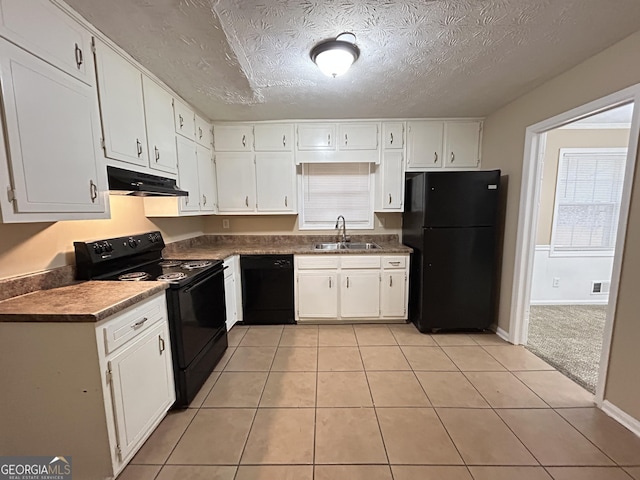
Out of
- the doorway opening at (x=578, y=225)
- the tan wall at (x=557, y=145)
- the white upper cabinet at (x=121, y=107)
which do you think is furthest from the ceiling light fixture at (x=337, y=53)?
the tan wall at (x=557, y=145)

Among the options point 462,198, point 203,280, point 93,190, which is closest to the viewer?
point 93,190

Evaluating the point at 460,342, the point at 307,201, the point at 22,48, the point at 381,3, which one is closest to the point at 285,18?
the point at 381,3

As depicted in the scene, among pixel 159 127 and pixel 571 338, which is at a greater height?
pixel 159 127

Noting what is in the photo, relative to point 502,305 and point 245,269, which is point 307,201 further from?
point 502,305

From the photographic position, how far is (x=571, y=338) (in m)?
2.81

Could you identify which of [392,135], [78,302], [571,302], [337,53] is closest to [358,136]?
[392,135]

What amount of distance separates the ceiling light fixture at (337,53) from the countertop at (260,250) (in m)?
1.82

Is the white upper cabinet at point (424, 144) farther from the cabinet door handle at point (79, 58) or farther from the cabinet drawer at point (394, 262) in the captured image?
the cabinet door handle at point (79, 58)

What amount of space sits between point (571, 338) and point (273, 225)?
3595mm

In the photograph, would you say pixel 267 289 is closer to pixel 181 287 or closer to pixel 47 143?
pixel 181 287

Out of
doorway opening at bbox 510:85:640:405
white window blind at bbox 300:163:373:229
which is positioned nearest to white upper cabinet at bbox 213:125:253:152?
white window blind at bbox 300:163:373:229

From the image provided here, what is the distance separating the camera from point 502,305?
2.84 metres

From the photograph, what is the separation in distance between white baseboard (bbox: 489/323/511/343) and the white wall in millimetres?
1347

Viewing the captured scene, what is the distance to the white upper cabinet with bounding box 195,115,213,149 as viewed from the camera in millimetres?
2877
